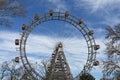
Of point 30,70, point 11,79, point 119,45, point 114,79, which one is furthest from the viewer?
point 11,79

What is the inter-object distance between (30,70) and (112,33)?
1772 cm

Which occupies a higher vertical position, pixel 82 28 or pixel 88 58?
pixel 82 28

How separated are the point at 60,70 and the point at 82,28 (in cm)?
772

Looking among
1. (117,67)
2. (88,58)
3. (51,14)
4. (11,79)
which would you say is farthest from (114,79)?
(11,79)

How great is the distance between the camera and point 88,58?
57906mm

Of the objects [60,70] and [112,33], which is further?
[60,70]

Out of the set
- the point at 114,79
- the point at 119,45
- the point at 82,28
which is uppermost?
the point at 82,28

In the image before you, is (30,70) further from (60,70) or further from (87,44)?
(87,44)

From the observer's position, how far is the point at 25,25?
57.9 metres

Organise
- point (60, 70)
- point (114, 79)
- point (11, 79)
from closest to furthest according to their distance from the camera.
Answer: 1. point (114, 79)
2. point (60, 70)
3. point (11, 79)

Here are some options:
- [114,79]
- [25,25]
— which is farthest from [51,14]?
[114,79]

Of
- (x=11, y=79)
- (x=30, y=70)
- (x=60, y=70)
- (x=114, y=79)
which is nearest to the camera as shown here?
(x=114, y=79)

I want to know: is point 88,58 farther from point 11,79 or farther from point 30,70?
point 11,79

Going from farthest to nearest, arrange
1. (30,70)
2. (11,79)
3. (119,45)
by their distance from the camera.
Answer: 1. (11,79)
2. (30,70)
3. (119,45)
